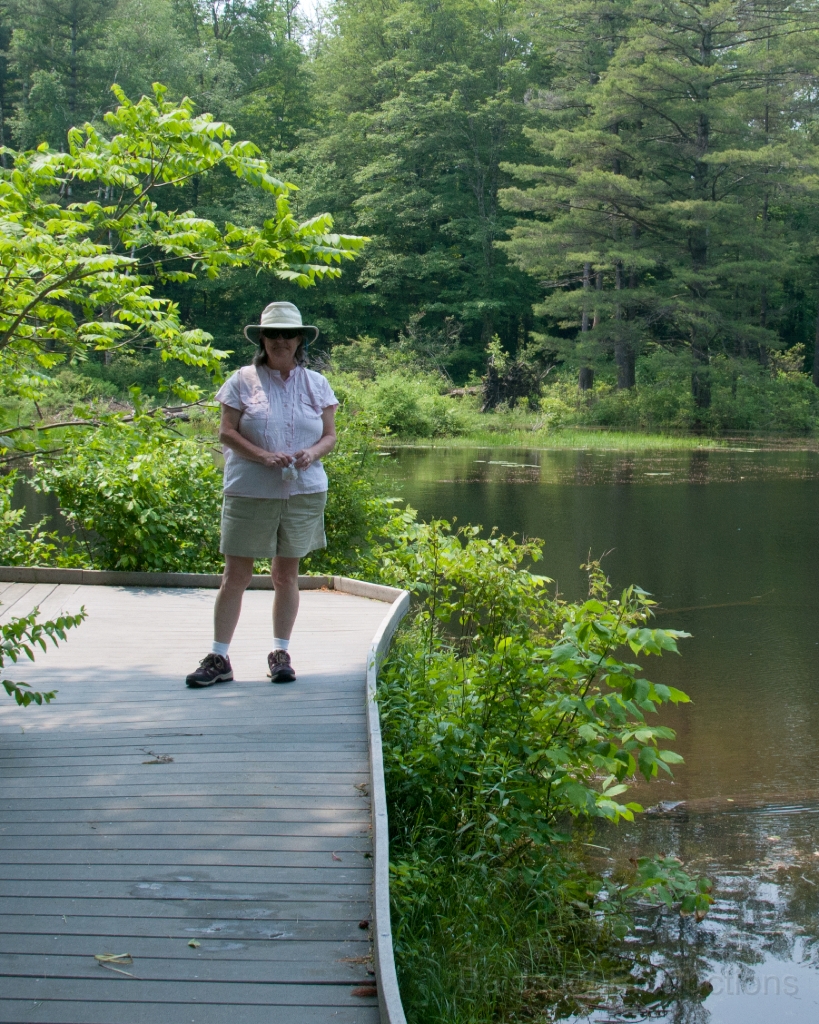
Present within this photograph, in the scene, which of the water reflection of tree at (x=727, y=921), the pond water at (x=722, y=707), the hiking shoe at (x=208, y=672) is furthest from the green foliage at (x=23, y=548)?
the water reflection of tree at (x=727, y=921)

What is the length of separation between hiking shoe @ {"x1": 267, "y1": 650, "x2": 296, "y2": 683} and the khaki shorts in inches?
19.7

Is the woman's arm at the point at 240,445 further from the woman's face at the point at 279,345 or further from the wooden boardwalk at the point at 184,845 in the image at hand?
the wooden boardwalk at the point at 184,845

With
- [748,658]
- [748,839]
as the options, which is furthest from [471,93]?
[748,839]

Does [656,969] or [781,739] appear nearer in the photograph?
[656,969]

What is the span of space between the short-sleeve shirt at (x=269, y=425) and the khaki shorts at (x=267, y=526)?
45 millimetres

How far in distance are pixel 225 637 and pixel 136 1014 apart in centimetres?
235

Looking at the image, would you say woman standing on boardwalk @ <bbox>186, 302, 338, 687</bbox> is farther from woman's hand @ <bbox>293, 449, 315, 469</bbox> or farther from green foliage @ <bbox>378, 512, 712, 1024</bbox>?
green foliage @ <bbox>378, 512, 712, 1024</bbox>

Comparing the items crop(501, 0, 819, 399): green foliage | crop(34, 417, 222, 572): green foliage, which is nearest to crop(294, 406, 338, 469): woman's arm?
crop(34, 417, 222, 572): green foliage

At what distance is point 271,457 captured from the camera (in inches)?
175

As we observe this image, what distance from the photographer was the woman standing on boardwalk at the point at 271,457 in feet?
14.8

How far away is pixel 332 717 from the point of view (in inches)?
173

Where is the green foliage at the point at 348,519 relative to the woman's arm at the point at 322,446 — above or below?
below

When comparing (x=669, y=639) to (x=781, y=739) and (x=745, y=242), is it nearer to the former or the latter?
(x=781, y=739)

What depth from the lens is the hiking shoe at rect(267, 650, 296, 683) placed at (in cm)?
483
